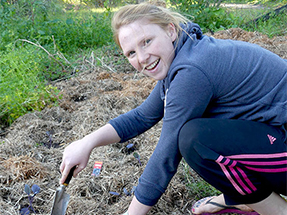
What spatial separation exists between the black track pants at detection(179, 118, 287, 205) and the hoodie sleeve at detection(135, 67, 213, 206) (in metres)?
0.04

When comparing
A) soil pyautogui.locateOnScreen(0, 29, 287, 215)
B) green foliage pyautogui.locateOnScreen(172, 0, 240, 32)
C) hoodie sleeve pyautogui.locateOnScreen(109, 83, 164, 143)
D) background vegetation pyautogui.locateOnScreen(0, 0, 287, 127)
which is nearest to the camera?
hoodie sleeve pyautogui.locateOnScreen(109, 83, 164, 143)

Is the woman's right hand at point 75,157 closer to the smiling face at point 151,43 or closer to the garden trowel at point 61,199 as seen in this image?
the garden trowel at point 61,199

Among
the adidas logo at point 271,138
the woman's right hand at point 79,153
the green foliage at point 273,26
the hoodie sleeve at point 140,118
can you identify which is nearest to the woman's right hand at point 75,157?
the woman's right hand at point 79,153

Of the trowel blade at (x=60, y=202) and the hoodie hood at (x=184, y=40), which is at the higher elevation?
the hoodie hood at (x=184, y=40)

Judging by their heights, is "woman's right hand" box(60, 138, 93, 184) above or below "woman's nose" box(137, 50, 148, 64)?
below

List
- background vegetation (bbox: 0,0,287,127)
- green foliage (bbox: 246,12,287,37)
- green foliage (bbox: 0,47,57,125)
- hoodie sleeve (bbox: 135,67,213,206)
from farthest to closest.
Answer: green foliage (bbox: 246,12,287,37), background vegetation (bbox: 0,0,287,127), green foliage (bbox: 0,47,57,125), hoodie sleeve (bbox: 135,67,213,206)

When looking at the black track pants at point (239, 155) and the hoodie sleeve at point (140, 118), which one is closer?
the black track pants at point (239, 155)

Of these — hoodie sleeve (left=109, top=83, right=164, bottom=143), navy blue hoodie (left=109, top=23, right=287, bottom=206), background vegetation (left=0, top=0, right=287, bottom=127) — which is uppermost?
navy blue hoodie (left=109, top=23, right=287, bottom=206)

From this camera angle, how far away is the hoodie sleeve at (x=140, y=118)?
1.62 m

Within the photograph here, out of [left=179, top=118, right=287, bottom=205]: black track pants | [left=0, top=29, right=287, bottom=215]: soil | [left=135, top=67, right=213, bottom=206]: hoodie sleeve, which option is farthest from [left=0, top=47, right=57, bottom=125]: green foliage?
[left=179, top=118, right=287, bottom=205]: black track pants

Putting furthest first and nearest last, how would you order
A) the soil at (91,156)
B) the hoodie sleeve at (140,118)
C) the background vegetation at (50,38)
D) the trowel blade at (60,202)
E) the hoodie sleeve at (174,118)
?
the background vegetation at (50,38)
the soil at (91,156)
the hoodie sleeve at (140,118)
the trowel blade at (60,202)
the hoodie sleeve at (174,118)

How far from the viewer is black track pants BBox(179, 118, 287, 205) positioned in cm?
124

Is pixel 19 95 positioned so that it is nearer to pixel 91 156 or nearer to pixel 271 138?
pixel 91 156

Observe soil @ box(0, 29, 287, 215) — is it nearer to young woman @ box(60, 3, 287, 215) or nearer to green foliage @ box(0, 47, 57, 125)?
A: green foliage @ box(0, 47, 57, 125)
